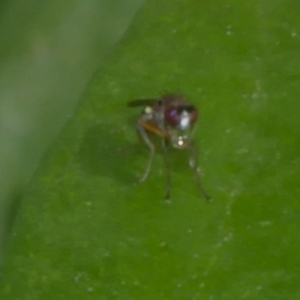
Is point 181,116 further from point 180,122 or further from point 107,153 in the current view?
point 107,153

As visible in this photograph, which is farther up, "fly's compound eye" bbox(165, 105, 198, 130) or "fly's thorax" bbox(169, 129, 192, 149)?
"fly's compound eye" bbox(165, 105, 198, 130)

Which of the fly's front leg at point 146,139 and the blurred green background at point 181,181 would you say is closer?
the blurred green background at point 181,181

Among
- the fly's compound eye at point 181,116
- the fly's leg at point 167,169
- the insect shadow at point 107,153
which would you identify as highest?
the fly's compound eye at point 181,116

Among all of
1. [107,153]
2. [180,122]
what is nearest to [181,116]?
[180,122]

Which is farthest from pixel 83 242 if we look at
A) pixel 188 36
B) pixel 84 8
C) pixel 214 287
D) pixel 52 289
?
pixel 84 8

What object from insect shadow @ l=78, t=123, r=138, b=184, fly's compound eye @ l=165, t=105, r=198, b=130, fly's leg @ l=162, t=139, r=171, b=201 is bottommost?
fly's leg @ l=162, t=139, r=171, b=201
